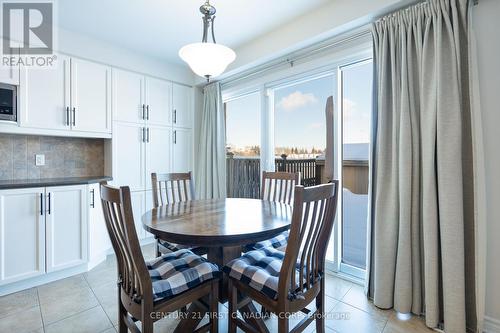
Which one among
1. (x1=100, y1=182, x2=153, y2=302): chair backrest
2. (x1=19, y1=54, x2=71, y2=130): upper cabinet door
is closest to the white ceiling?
(x1=19, y1=54, x2=71, y2=130): upper cabinet door

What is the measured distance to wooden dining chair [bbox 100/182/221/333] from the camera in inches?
44.9

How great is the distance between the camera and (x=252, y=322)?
1469mm

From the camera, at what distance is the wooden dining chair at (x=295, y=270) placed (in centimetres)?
117

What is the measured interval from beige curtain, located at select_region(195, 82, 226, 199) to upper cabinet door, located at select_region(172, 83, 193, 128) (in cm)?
23

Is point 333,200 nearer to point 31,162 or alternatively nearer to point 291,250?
point 291,250

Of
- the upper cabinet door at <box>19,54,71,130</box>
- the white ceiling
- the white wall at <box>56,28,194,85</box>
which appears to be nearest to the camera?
the white ceiling

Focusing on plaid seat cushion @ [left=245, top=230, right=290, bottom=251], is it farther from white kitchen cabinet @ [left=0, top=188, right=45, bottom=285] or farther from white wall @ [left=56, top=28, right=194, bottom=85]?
white wall @ [left=56, top=28, right=194, bottom=85]

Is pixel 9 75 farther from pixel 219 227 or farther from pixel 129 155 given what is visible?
pixel 219 227

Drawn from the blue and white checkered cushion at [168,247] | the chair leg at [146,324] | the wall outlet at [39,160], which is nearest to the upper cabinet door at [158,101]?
the wall outlet at [39,160]

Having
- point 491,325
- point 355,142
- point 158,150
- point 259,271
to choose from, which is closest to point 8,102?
point 158,150

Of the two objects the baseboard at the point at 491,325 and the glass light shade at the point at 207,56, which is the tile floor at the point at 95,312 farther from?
the glass light shade at the point at 207,56

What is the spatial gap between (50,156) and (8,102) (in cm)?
72

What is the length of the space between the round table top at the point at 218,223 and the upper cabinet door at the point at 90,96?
1712mm

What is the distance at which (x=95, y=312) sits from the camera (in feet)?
6.29
